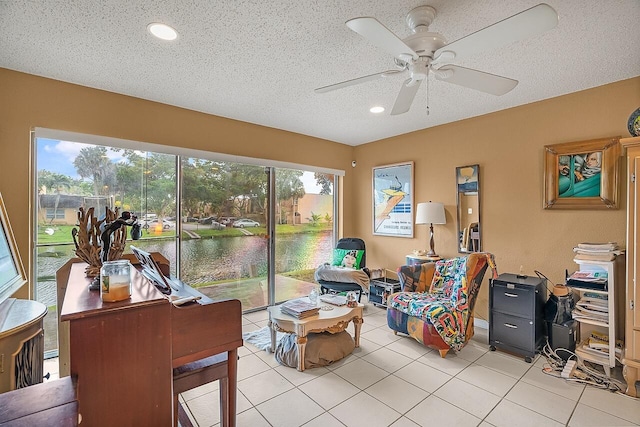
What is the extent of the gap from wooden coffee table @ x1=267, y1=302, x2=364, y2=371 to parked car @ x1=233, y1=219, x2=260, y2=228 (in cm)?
147

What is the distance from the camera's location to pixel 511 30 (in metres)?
1.40

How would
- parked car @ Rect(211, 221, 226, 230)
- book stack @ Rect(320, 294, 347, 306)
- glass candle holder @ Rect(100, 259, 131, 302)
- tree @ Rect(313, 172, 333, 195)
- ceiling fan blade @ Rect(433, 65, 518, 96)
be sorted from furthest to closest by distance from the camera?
tree @ Rect(313, 172, 333, 195) < parked car @ Rect(211, 221, 226, 230) < book stack @ Rect(320, 294, 347, 306) < ceiling fan blade @ Rect(433, 65, 518, 96) < glass candle holder @ Rect(100, 259, 131, 302)

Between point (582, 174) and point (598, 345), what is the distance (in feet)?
5.08

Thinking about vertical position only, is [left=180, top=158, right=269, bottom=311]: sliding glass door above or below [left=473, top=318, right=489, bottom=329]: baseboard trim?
above

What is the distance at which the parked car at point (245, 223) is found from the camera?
13.1 ft

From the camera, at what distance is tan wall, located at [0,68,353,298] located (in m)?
2.50

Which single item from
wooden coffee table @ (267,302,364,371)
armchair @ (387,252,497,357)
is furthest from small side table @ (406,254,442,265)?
wooden coffee table @ (267,302,364,371)

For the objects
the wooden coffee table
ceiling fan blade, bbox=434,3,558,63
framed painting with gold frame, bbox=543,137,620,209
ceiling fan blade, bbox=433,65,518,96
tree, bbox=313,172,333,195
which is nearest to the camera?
ceiling fan blade, bbox=434,3,558,63

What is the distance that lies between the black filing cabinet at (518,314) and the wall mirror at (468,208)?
74 cm

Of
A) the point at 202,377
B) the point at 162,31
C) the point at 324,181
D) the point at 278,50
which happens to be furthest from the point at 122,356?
the point at 324,181

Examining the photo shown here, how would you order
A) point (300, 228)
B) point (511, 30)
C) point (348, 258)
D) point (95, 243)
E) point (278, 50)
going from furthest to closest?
point (300, 228), point (348, 258), point (278, 50), point (95, 243), point (511, 30)

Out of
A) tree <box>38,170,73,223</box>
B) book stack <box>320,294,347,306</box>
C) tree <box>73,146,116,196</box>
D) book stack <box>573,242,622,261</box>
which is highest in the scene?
tree <box>73,146,116,196</box>

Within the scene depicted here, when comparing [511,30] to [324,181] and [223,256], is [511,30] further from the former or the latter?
[324,181]

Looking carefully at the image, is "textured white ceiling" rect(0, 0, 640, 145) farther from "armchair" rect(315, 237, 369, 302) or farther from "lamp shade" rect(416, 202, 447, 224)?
"armchair" rect(315, 237, 369, 302)
